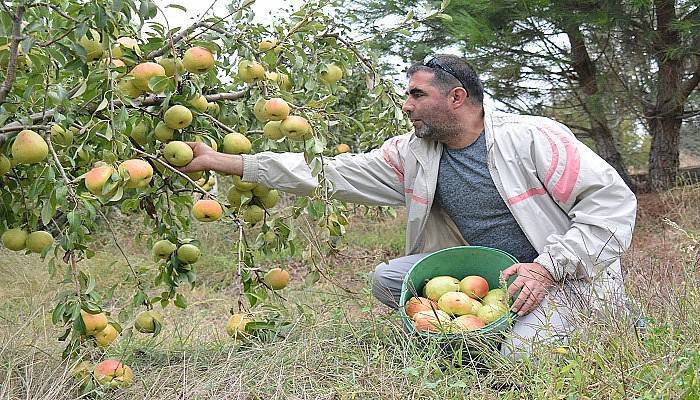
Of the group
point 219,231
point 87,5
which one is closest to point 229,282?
point 219,231

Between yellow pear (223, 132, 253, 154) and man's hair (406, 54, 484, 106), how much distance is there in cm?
69

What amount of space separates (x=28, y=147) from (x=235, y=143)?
2.04ft

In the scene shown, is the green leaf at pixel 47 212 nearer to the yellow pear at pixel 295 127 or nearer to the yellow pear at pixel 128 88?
the yellow pear at pixel 128 88

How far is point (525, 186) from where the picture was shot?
242cm

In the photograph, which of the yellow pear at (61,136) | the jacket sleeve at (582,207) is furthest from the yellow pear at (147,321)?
the jacket sleeve at (582,207)

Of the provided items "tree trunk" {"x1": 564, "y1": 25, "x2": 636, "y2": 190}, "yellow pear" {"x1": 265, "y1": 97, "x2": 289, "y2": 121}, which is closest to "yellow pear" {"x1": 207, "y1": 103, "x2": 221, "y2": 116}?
"yellow pear" {"x1": 265, "y1": 97, "x2": 289, "y2": 121}

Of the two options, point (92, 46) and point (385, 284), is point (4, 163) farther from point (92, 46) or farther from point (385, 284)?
point (385, 284)

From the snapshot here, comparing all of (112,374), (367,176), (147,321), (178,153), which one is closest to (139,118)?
(178,153)

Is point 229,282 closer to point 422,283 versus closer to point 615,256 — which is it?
point 422,283

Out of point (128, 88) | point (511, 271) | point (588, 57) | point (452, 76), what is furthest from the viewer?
point (588, 57)

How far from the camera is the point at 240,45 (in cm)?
200

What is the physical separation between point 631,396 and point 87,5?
1387 millimetres

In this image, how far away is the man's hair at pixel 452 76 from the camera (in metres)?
2.53

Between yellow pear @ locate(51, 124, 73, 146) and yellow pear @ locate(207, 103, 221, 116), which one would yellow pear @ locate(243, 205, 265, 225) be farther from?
yellow pear @ locate(51, 124, 73, 146)
